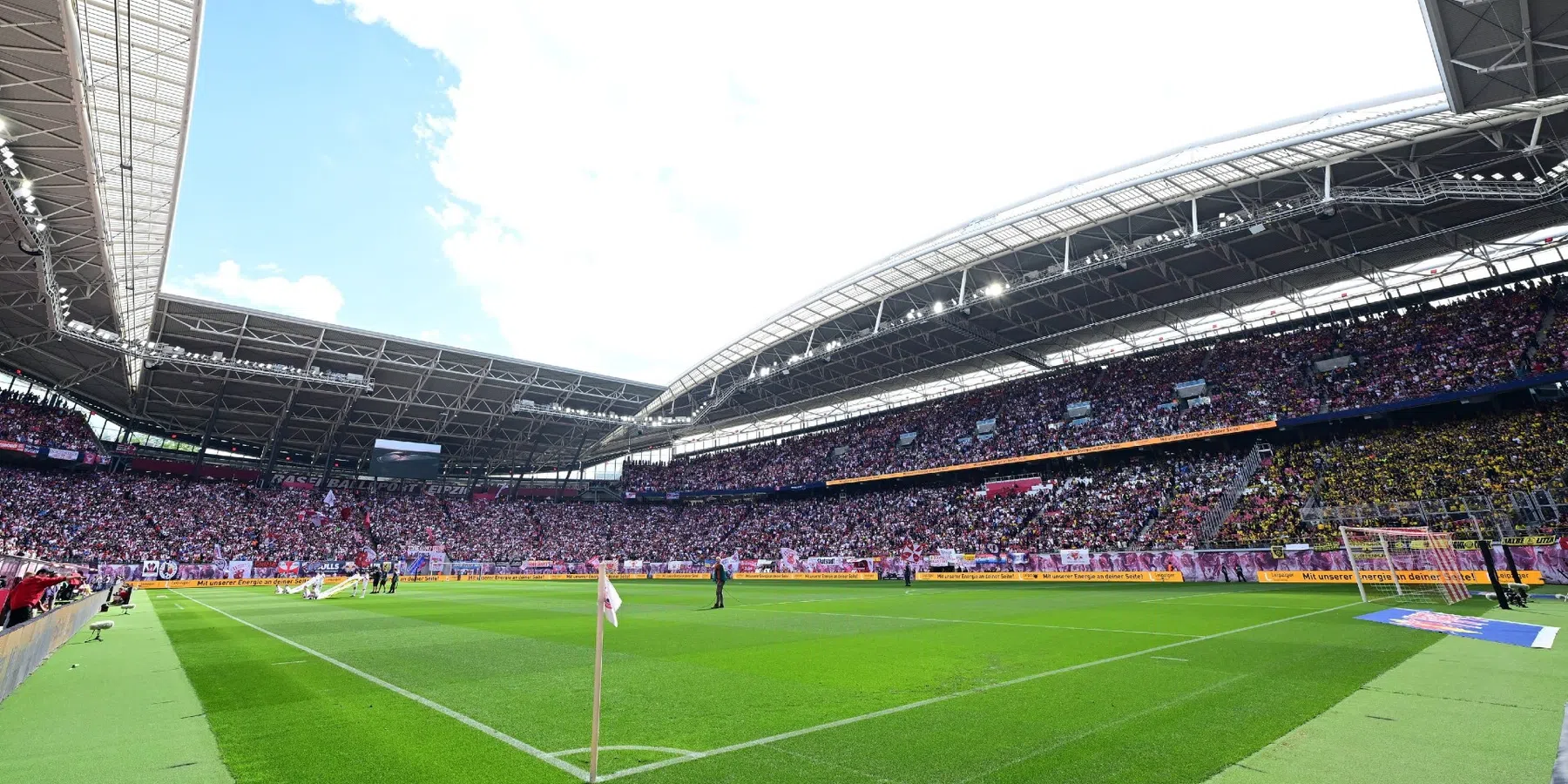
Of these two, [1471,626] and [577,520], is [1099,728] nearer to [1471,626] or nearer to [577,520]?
[1471,626]

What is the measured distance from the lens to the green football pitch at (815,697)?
4836 millimetres

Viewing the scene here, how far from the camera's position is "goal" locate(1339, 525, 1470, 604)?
18141mm

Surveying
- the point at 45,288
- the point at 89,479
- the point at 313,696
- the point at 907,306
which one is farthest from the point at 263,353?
the point at 313,696

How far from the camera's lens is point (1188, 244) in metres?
27.8

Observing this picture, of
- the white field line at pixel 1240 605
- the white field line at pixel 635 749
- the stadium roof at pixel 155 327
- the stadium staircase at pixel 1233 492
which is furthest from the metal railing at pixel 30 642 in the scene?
the stadium staircase at pixel 1233 492

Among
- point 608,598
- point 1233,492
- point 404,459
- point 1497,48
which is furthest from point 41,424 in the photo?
point 1233,492

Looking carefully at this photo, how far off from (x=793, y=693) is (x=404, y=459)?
54282 millimetres

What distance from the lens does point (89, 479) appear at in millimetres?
45500

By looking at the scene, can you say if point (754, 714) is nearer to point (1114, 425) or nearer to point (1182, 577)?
point (1182, 577)

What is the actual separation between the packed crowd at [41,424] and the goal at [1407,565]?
66731 mm

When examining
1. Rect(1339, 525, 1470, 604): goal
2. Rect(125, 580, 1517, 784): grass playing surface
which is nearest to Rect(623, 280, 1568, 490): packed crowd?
Rect(1339, 525, 1470, 604): goal

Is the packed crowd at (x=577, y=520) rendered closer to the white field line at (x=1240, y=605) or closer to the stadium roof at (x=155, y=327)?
the stadium roof at (x=155, y=327)

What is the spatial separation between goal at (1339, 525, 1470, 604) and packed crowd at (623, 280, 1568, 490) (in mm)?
11756

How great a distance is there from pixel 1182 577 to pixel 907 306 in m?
18.9
